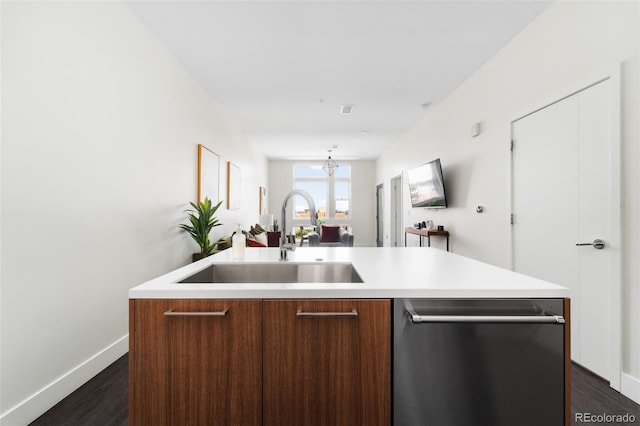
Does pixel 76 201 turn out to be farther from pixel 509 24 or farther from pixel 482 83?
pixel 482 83

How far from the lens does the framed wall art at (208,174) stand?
3.48 metres

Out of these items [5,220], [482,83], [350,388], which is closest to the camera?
[350,388]

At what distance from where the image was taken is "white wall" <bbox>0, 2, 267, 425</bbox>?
4.60 feet

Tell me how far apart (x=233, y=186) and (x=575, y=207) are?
4478 millimetres

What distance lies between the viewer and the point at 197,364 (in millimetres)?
929

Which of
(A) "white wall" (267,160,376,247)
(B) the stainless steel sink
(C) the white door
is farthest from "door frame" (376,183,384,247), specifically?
(B) the stainless steel sink

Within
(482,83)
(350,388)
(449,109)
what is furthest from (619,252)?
(449,109)

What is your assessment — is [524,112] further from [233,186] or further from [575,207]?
[233,186]

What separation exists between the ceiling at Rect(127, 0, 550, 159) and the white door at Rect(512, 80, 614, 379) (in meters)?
0.99

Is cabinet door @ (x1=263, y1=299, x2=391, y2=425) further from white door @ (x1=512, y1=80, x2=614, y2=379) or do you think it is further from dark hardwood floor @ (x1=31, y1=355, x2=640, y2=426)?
white door @ (x1=512, y1=80, x2=614, y2=379)

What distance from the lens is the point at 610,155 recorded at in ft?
5.73

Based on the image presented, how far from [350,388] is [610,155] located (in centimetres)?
212

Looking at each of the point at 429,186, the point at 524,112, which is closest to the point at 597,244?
the point at 524,112

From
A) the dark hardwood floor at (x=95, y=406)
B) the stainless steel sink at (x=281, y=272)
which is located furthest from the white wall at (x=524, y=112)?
the dark hardwood floor at (x=95, y=406)
